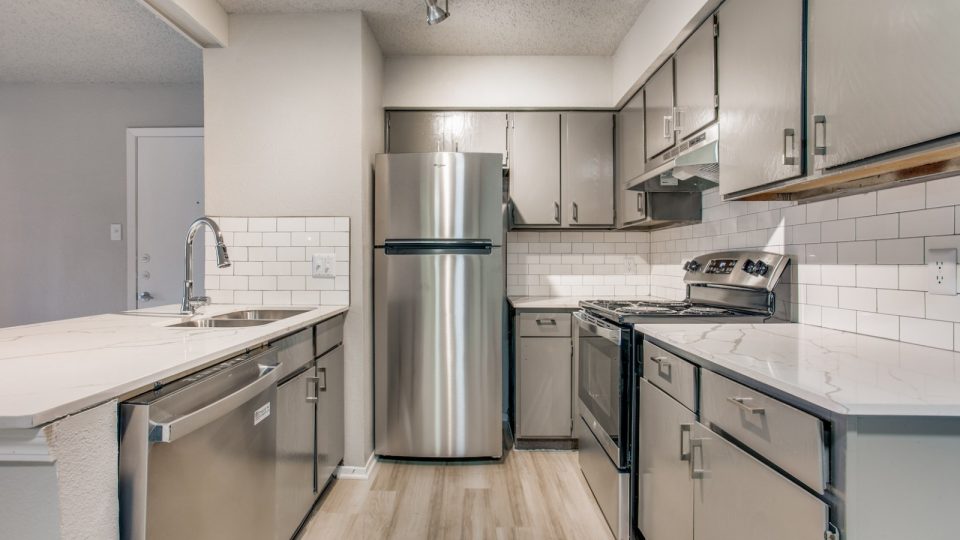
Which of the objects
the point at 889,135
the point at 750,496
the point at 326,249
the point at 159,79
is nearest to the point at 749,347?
the point at 750,496

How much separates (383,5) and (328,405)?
2.03 metres

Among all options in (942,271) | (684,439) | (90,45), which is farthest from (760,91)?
(90,45)

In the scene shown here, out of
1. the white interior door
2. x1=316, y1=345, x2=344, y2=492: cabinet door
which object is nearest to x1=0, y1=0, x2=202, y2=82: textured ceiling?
the white interior door

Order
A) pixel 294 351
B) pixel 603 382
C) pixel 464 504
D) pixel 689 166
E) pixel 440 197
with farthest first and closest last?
pixel 440 197, pixel 464 504, pixel 603 382, pixel 689 166, pixel 294 351

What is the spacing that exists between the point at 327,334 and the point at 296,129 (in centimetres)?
111

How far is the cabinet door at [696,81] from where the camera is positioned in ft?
5.93

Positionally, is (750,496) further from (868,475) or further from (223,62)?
(223,62)

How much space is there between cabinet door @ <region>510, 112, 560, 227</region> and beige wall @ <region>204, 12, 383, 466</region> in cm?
104

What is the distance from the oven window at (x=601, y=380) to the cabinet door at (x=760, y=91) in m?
0.79

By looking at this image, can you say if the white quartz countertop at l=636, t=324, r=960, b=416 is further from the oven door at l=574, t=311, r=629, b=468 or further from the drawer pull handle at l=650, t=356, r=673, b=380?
the oven door at l=574, t=311, r=629, b=468

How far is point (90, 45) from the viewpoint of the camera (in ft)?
9.05

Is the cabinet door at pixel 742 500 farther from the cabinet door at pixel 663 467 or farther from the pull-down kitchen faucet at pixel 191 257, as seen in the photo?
the pull-down kitchen faucet at pixel 191 257

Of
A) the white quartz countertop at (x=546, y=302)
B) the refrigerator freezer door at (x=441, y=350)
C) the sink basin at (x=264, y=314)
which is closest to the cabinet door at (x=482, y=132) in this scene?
the refrigerator freezer door at (x=441, y=350)

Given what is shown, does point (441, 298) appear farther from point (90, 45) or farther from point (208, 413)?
point (90, 45)
